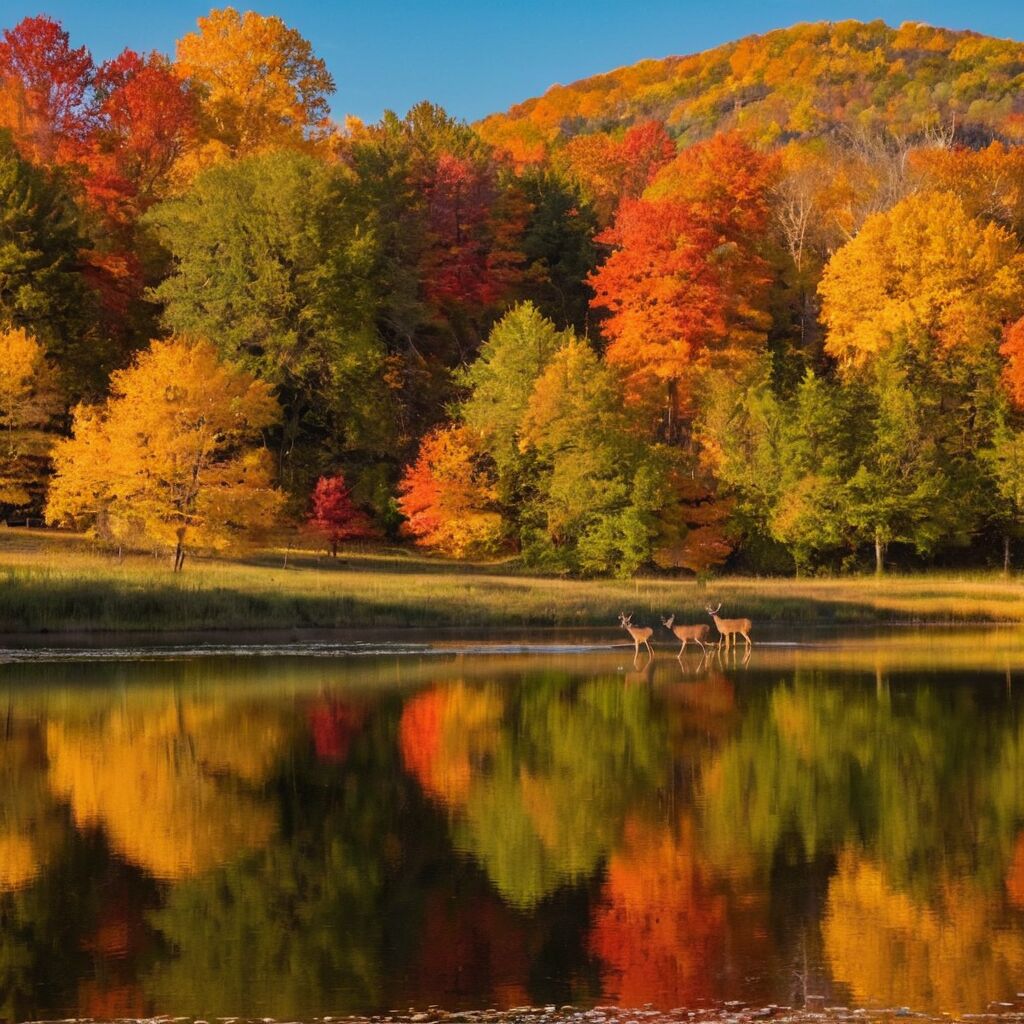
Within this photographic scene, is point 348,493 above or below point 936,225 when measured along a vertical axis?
below

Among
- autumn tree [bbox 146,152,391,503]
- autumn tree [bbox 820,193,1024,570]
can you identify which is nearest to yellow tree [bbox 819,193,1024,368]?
autumn tree [bbox 820,193,1024,570]

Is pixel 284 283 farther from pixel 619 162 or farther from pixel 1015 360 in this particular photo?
pixel 619 162

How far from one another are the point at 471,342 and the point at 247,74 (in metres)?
17.6

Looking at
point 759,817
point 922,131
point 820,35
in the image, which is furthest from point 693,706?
point 820,35

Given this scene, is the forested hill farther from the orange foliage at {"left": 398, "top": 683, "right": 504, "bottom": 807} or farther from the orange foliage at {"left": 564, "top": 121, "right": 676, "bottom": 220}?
the orange foliage at {"left": 398, "top": 683, "right": 504, "bottom": 807}

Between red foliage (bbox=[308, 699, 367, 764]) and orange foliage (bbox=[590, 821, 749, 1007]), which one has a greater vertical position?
red foliage (bbox=[308, 699, 367, 764])

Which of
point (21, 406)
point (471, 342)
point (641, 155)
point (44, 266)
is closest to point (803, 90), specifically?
point (641, 155)

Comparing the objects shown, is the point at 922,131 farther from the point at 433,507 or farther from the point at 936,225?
the point at 433,507

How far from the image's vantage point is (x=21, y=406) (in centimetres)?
5925

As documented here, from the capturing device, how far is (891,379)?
214 ft

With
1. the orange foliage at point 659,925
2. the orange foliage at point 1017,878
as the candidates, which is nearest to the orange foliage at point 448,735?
the orange foliage at point 659,925

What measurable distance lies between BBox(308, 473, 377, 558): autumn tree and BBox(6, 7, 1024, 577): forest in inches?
8.7

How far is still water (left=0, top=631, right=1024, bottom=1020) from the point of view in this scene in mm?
11844

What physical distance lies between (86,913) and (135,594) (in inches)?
1129
